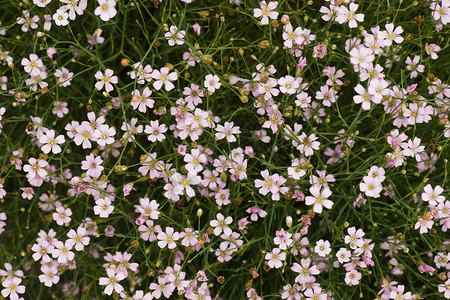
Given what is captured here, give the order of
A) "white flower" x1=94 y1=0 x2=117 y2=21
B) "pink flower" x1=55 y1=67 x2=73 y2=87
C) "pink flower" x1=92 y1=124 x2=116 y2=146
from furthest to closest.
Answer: "pink flower" x1=55 y1=67 x2=73 y2=87
"pink flower" x1=92 y1=124 x2=116 y2=146
"white flower" x1=94 y1=0 x2=117 y2=21

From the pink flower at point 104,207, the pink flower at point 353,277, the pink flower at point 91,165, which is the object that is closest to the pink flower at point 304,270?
the pink flower at point 353,277

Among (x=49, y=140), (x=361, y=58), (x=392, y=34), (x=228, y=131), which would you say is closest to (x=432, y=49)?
(x=392, y=34)

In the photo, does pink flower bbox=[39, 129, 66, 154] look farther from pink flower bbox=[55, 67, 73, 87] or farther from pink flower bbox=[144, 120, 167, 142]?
pink flower bbox=[144, 120, 167, 142]

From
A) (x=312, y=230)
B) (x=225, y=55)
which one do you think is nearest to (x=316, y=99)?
(x=225, y=55)

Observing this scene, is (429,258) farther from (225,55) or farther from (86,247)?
(86,247)

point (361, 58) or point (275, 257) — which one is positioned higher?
point (361, 58)

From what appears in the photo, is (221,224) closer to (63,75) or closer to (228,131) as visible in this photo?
(228,131)

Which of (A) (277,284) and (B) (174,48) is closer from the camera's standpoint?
(B) (174,48)

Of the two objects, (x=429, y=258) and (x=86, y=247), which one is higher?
(x=429, y=258)

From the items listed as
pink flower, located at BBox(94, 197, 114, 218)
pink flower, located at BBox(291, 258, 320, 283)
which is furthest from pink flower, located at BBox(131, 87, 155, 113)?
pink flower, located at BBox(291, 258, 320, 283)
